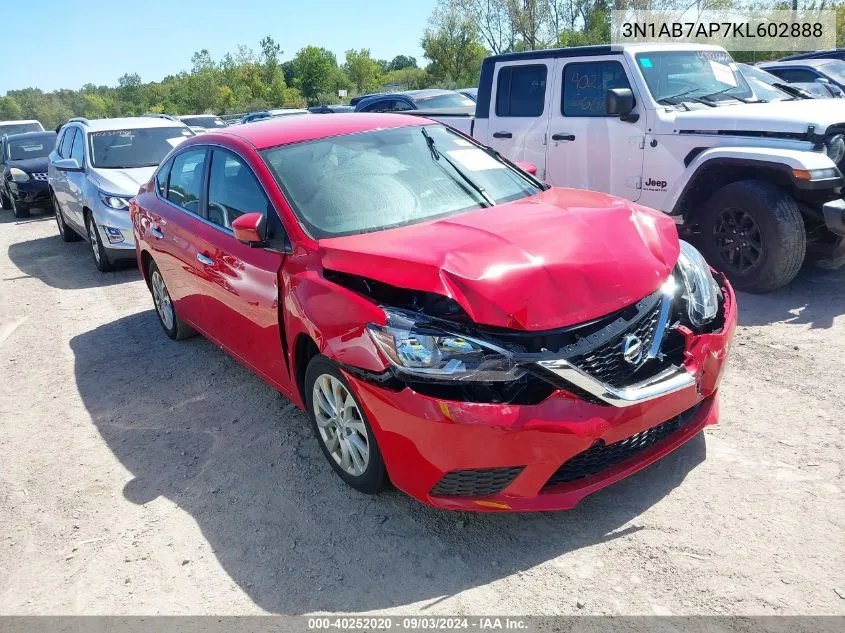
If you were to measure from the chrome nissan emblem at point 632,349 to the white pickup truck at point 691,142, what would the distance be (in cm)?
310

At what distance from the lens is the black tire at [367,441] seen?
3.12 meters

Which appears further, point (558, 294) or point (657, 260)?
point (657, 260)

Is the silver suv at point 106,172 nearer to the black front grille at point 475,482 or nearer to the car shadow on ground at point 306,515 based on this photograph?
the car shadow on ground at point 306,515

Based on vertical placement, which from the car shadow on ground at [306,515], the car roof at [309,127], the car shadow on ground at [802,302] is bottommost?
the car shadow on ground at [306,515]

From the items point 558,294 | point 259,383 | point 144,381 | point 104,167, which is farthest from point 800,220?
point 104,167

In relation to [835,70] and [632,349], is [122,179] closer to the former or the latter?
[632,349]

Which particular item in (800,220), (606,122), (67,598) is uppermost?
(606,122)

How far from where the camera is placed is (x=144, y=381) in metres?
5.25

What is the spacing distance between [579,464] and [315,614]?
1.22m

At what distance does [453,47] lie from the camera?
5306 cm

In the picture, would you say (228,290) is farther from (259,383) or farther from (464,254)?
(464,254)

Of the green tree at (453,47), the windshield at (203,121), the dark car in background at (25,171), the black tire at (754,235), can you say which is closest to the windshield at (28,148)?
the dark car in background at (25,171)

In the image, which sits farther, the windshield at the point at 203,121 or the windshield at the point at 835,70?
the windshield at the point at 203,121

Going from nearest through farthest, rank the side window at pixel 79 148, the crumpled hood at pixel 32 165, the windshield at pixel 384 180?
the windshield at pixel 384 180 < the side window at pixel 79 148 < the crumpled hood at pixel 32 165
